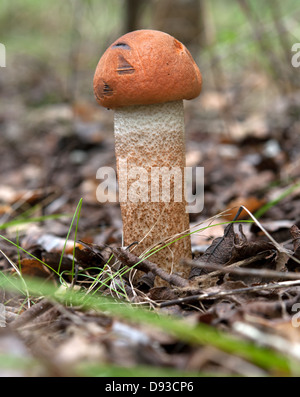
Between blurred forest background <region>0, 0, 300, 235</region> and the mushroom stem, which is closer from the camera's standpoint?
the mushroom stem

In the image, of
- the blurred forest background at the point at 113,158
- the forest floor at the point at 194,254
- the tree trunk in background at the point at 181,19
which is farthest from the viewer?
the tree trunk in background at the point at 181,19

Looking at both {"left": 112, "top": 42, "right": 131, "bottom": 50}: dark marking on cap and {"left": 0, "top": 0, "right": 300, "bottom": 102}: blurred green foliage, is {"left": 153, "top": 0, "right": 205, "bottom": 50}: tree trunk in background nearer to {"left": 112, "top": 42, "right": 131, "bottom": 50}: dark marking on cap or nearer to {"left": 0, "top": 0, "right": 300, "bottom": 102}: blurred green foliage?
{"left": 0, "top": 0, "right": 300, "bottom": 102}: blurred green foliage

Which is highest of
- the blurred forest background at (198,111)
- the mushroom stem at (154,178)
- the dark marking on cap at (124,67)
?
the blurred forest background at (198,111)

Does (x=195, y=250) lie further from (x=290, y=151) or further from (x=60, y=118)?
(x=60, y=118)

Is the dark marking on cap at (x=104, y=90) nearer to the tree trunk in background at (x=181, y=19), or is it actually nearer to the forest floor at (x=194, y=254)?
the forest floor at (x=194, y=254)

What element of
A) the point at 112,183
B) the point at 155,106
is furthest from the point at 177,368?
the point at 112,183

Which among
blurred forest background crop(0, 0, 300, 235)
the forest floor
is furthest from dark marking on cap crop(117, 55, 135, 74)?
blurred forest background crop(0, 0, 300, 235)

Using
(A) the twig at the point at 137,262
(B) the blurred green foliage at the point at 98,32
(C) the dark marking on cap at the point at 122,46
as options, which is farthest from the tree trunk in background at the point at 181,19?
(A) the twig at the point at 137,262
